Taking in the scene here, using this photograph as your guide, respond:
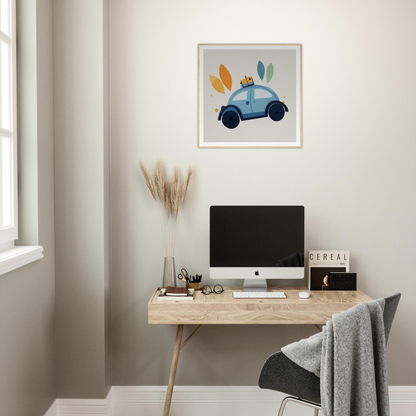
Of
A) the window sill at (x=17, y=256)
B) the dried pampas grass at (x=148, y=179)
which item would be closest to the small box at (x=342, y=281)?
the dried pampas grass at (x=148, y=179)

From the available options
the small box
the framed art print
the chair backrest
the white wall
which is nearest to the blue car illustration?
the framed art print

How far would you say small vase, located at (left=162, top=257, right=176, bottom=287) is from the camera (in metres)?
2.16

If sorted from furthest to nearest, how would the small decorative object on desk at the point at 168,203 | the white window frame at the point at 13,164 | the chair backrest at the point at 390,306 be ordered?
1. the small decorative object on desk at the point at 168,203
2. the white window frame at the point at 13,164
3. the chair backrest at the point at 390,306

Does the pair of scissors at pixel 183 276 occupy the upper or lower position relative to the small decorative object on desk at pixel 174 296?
upper

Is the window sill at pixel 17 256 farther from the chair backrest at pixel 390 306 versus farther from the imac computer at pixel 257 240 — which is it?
the chair backrest at pixel 390 306

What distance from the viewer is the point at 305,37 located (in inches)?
89.4

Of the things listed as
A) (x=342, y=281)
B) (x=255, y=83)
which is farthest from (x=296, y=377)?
(x=255, y=83)

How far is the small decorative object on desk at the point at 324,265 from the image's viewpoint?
217 cm

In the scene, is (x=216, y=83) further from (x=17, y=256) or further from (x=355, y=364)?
(x=355, y=364)

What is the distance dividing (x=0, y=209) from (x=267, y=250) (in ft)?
4.50

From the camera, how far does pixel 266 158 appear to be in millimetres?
2285

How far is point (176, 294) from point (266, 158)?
38.0 inches

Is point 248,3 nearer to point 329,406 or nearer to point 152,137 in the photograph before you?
point 152,137

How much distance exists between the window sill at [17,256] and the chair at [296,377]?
3.78 ft
